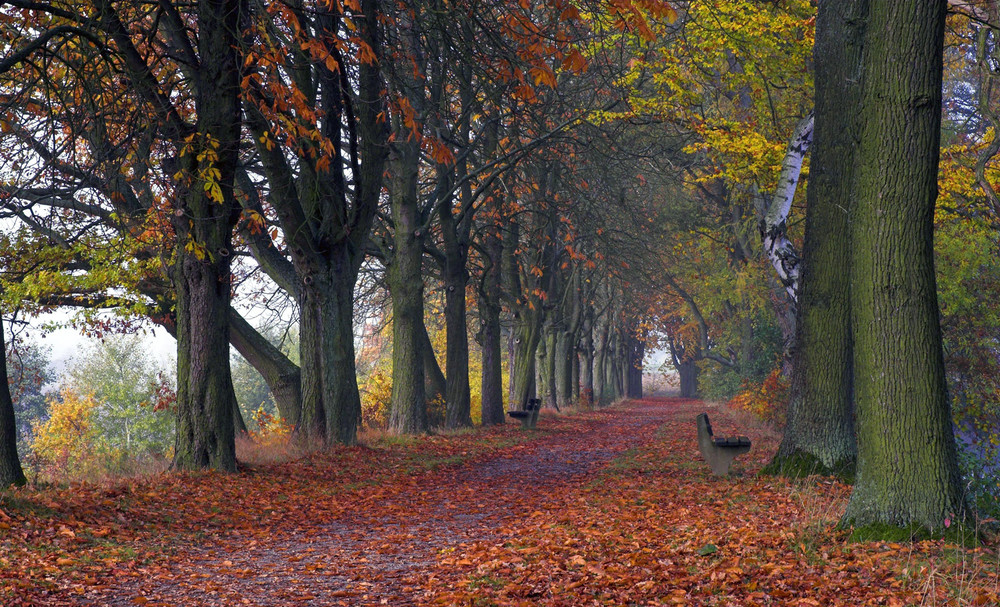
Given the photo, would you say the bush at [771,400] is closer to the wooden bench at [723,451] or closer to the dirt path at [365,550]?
the wooden bench at [723,451]

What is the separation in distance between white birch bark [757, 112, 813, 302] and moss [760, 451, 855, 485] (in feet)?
11.5

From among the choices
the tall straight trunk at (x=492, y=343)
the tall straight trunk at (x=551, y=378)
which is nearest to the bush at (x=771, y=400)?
A: the tall straight trunk at (x=492, y=343)

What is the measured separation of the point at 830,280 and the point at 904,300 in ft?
14.2

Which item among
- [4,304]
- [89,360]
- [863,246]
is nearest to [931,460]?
[863,246]

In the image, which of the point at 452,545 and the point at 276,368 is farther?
the point at 276,368

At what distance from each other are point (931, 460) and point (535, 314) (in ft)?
64.9

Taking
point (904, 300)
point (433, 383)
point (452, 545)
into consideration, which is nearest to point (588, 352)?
point (433, 383)

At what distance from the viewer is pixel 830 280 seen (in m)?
10.9

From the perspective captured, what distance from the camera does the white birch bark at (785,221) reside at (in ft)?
44.9

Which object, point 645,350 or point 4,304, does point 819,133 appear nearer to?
point 4,304

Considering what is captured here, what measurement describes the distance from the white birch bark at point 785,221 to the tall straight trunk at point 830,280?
8.48 ft

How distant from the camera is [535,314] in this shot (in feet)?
86.2

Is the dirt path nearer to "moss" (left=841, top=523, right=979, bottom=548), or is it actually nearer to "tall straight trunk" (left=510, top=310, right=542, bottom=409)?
"moss" (left=841, top=523, right=979, bottom=548)

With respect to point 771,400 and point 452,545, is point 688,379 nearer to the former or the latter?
point 771,400
